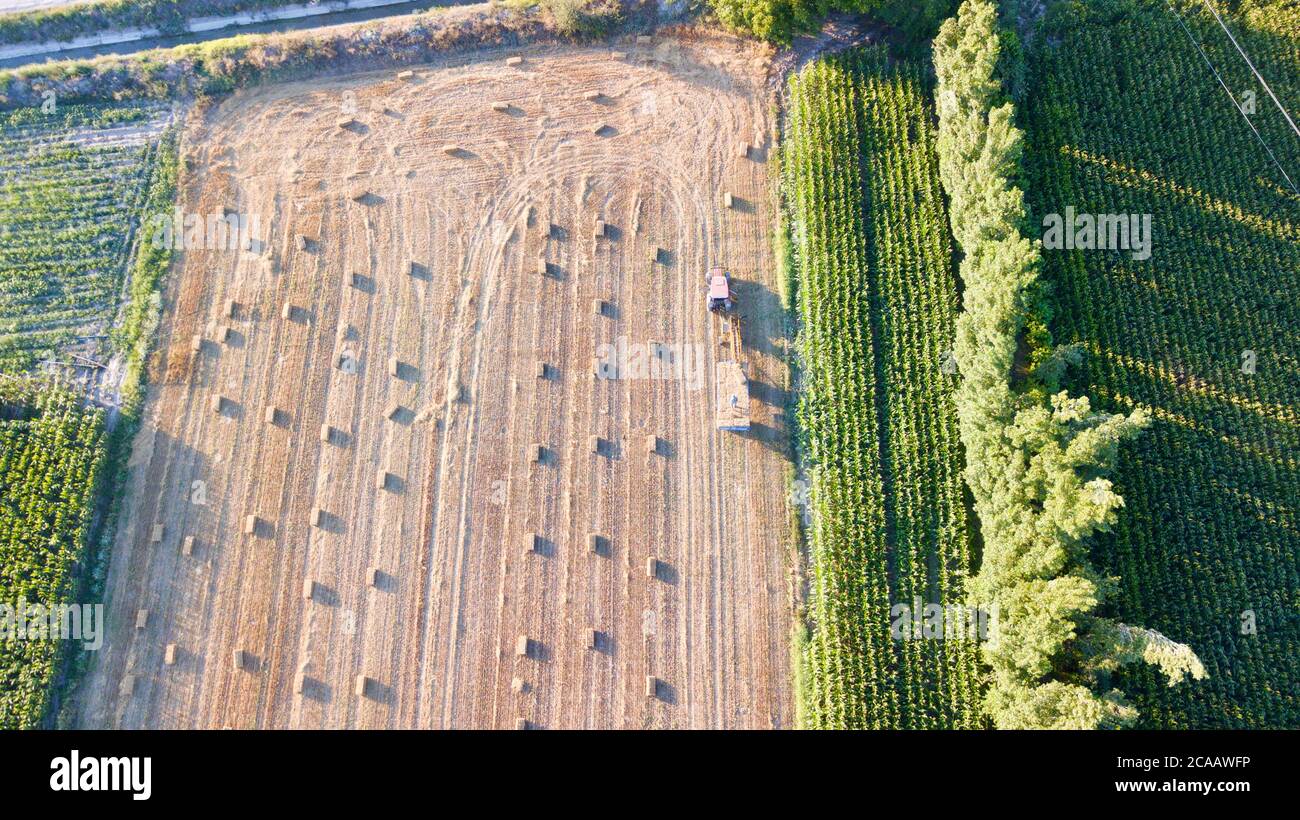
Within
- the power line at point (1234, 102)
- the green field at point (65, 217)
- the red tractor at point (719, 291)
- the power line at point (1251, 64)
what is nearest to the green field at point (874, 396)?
the red tractor at point (719, 291)

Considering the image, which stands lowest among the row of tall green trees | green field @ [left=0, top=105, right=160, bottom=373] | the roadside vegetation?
the row of tall green trees

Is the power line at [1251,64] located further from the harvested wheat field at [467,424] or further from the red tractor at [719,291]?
the red tractor at [719,291]

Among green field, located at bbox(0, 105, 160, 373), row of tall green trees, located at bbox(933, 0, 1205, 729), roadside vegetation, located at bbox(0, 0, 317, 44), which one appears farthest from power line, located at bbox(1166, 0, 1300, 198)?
green field, located at bbox(0, 105, 160, 373)

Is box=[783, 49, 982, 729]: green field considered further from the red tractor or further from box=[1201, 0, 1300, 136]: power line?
box=[1201, 0, 1300, 136]: power line

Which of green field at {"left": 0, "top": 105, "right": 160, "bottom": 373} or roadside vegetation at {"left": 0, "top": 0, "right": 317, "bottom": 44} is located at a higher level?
roadside vegetation at {"left": 0, "top": 0, "right": 317, "bottom": 44}

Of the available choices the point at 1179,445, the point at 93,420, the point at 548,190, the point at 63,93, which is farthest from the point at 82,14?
the point at 1179,445

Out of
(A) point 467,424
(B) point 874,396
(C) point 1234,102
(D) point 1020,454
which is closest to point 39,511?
(A) point 467,424

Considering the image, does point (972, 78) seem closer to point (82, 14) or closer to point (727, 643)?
point (727, 643)

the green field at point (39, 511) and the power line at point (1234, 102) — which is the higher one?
the power line at point (1234, 102)
